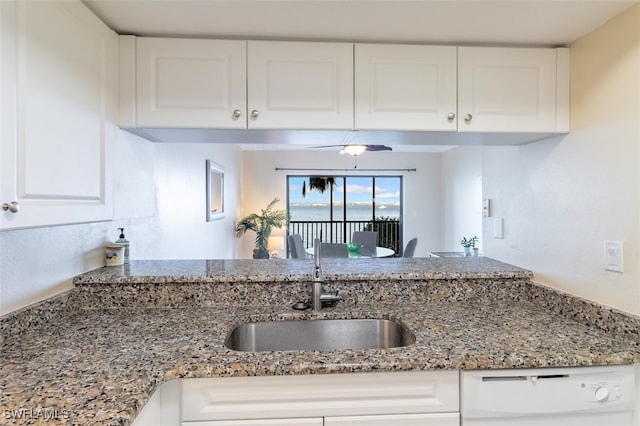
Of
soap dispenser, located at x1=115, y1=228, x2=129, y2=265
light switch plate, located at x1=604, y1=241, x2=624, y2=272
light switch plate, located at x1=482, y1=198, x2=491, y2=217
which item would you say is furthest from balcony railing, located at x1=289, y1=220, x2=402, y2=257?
light switch plate, located at x1=604, y1=241, x2=624, y2=272

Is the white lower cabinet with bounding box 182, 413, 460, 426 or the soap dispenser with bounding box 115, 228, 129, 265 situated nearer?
the white lower cabinet with bounding box 182, 413, 460, 426

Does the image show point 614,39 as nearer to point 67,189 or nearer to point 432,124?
point 432,124

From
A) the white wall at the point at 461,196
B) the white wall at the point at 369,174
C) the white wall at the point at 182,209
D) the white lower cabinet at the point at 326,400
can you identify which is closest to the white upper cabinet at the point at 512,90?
the white lower cabinet at the point at 326,400

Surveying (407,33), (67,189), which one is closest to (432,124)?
(407,33)

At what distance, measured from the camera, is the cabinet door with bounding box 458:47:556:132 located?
145cm

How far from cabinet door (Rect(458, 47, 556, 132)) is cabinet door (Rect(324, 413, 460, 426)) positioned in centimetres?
109

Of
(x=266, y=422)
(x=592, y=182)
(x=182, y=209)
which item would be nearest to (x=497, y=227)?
(x=592, y=182)

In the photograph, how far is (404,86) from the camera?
143 cm

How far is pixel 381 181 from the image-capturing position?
6.61m

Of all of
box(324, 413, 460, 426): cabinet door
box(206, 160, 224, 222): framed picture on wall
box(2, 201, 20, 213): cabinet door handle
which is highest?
box(206, 160, 224, 222): framed picture on wall

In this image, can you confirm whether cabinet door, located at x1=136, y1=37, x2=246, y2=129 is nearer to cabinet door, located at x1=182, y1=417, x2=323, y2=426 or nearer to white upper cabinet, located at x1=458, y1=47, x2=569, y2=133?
white upper cabinet, located at x1=458, y1=47, x2=569, y2=133

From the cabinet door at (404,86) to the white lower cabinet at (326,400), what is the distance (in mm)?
971

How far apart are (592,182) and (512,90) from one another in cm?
49

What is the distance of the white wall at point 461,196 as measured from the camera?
499 centimetres
